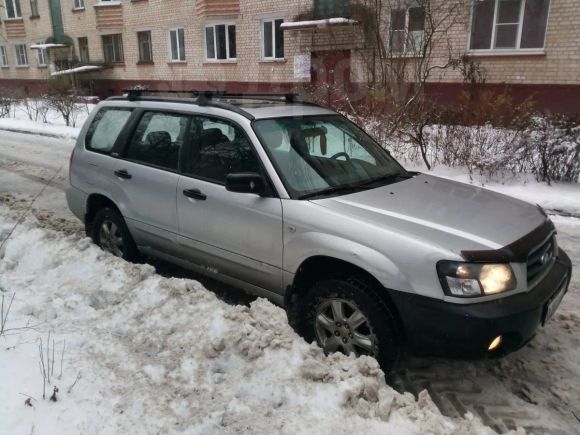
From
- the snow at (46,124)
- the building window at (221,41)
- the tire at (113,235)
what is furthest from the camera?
the building window at (221,41)

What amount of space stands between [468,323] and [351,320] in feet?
2.36

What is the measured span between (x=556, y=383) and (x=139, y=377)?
100 inches

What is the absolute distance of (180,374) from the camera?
2.70 meters

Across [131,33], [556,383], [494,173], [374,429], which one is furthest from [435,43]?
[131,33]

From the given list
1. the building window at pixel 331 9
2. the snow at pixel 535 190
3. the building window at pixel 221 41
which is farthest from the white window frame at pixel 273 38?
the snow at pixel 535 190

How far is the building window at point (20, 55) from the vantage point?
1277 inches

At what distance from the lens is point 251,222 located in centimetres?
355

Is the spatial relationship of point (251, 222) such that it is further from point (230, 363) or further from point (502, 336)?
point (502, 336)

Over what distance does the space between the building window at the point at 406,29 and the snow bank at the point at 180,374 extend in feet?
38.8

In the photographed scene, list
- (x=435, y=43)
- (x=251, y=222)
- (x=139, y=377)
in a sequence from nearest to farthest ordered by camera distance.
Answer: (x=139, y=377), (x=251, y=222), (x=435, y=43)

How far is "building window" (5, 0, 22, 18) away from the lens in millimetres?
32031

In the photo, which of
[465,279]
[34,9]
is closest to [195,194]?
[465,279]

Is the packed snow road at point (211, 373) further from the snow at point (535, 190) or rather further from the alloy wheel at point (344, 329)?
the snow at point (535, 190)

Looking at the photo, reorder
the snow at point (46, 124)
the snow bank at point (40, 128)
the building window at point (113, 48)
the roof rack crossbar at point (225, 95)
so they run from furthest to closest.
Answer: the building window at point (113, 48)
the snow at point (46, 124)
the snow bank at point (40, 128)
the roof rack crossbar at point (225, 95)
